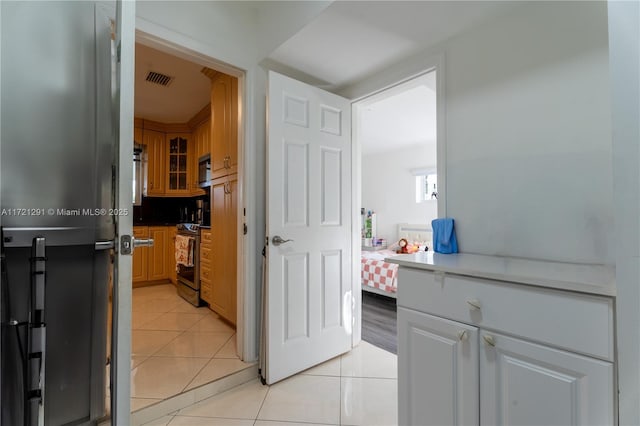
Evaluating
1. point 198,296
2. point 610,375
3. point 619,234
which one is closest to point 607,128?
point 619,234

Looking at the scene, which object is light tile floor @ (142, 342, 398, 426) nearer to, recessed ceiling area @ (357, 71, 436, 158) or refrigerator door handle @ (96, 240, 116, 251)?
refrigerator door handle @ (96, 240, 116, 251)

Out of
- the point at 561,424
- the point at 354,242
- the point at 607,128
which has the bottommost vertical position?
the point at 561,424

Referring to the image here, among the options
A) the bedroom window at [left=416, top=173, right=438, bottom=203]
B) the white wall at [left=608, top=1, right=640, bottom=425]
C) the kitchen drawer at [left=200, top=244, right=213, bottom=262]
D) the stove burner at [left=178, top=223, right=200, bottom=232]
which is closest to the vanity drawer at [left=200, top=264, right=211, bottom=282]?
the kitchen drawer at [left=200, top=244, right=213, bottom=262]

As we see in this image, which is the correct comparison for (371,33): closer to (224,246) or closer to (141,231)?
(224,246)

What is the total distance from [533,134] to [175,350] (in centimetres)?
273

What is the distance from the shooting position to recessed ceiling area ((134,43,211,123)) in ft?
8.62

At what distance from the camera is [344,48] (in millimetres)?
1753

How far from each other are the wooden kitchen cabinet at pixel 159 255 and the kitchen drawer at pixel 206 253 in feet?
4.80

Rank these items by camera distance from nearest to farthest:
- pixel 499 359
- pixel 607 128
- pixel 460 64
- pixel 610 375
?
pixel 610 375 → pixel 499 359 → pixel 607 128 → pixel 460 64

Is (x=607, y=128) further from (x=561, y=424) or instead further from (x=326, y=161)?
(x=326, y=161)

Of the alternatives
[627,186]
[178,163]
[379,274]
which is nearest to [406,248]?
[379,274]

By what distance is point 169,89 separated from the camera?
128 inches

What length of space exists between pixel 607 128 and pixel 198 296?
3558mm

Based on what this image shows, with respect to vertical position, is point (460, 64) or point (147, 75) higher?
point (147, 75)
